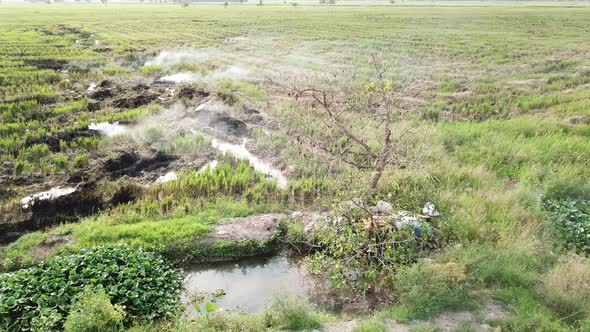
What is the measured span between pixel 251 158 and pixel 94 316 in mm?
7927

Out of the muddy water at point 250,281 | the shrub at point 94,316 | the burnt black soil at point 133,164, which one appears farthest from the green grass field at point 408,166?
the shrub at point 94,316

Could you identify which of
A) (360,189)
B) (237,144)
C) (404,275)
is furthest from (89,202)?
(404,275)

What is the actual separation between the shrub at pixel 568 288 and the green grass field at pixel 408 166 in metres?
0.02

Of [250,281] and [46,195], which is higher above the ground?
[46,195]

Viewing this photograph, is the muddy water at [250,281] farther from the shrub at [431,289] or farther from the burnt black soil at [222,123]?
the burnt black soil at [222,123]

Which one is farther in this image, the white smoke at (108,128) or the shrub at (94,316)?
the white smoke at (108,128)

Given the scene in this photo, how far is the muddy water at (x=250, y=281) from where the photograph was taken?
308 inches

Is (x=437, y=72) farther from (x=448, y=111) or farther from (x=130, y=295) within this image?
(x=130, y=295)

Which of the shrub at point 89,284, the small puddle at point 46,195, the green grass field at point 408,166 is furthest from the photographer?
the small puddle at point 46,195

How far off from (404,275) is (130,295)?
465cm

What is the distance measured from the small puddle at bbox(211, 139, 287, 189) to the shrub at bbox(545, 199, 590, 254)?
6333 mm

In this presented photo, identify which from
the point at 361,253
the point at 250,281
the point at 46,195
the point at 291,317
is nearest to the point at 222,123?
the point at 46,195

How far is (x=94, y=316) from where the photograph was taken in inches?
231

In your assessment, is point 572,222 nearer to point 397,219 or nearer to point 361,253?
point 397,219
